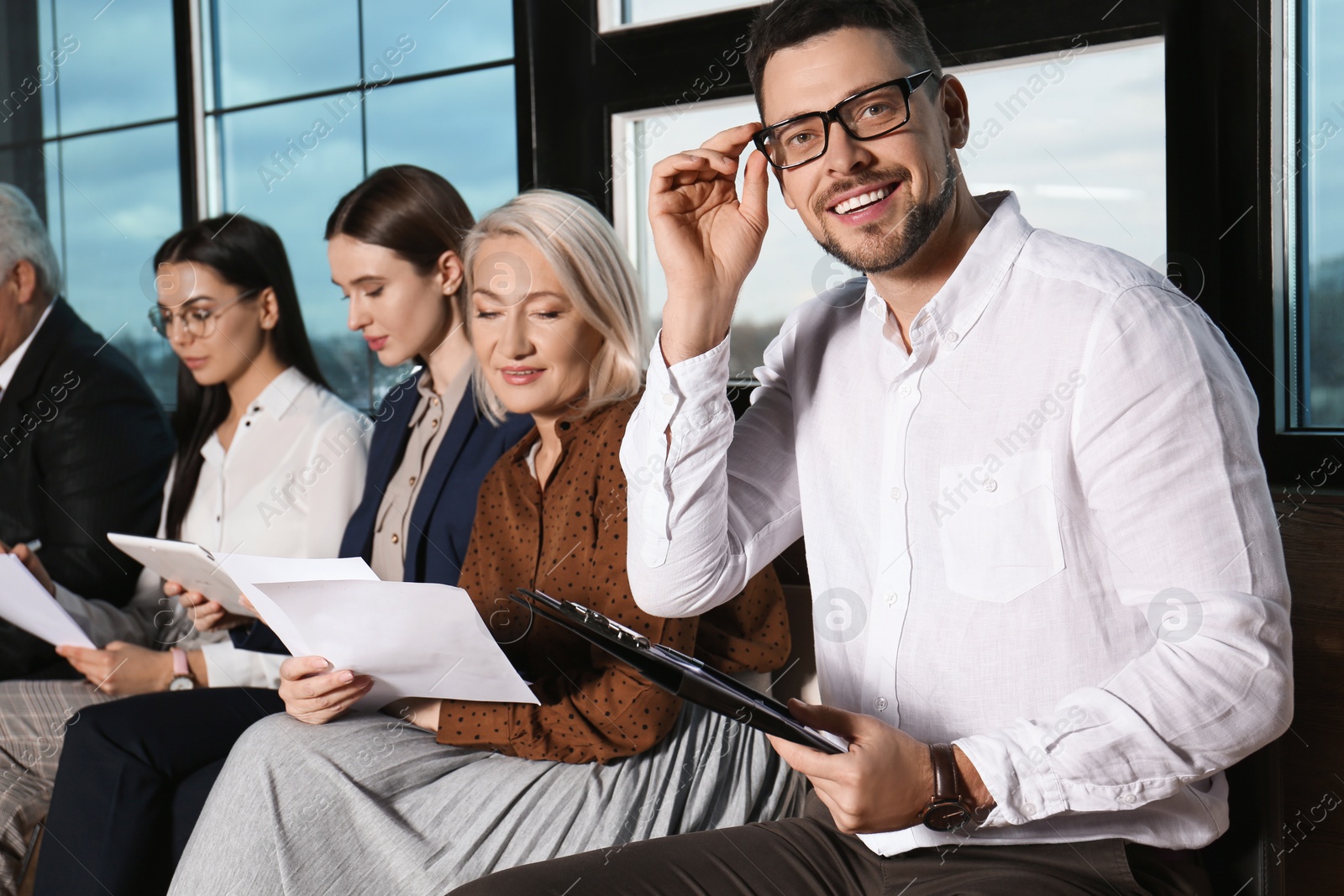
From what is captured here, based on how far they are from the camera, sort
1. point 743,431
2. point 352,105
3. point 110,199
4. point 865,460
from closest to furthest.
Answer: point 865,460
point 743,431
point 352,105
point 110,199

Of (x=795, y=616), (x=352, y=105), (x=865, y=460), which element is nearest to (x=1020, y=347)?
(x=865, y=460)

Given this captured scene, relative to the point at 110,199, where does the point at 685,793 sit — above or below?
below

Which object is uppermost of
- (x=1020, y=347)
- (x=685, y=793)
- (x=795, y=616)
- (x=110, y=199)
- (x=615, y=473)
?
(x=110, y=199)

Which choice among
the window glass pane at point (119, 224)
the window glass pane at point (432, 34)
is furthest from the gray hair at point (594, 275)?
the window glass pane at point (119, 224)

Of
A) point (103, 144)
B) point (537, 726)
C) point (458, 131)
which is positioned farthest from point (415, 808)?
point (103, 144)

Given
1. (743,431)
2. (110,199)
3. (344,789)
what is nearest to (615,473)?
(743,431)

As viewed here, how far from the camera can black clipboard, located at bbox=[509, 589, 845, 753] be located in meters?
0.89

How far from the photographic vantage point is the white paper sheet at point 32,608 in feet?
5.72

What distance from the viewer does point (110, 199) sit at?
11.2 feet

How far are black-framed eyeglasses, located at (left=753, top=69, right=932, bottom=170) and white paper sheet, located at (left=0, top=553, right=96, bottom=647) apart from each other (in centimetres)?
142

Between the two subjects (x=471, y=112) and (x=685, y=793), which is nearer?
(x=685, y=793)

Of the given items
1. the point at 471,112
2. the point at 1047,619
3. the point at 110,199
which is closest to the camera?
the point at 1047,619

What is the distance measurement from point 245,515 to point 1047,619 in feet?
5.98

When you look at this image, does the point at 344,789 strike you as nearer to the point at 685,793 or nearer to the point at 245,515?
the point at 685,793
